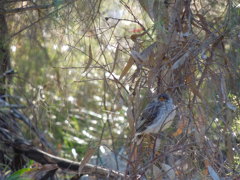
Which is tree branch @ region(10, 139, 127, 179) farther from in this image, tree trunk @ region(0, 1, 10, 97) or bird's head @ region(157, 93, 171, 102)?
bird's head @ region(157, 93, 171, 102)

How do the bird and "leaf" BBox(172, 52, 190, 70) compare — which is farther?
the bird

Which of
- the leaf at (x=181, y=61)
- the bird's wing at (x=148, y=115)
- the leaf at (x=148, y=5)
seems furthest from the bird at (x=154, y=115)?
the leaf at (x=148, y=5)

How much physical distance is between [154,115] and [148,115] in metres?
0.07

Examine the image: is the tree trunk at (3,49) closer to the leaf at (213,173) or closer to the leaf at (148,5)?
the leaf at (148,5)

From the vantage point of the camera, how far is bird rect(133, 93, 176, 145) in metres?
3.74

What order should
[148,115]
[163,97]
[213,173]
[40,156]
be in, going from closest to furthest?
[213,173], [163,97], [148,115], [40,156]

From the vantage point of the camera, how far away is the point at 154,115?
3949mm

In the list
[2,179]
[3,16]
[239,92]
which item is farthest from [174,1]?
[2,179]

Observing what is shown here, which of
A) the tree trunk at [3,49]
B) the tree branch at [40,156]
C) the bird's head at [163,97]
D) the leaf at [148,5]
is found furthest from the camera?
the tree branch at [40,156]

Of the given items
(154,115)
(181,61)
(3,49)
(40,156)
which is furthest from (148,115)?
(3,49)

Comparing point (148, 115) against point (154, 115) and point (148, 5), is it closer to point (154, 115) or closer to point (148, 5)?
point (154, 115)

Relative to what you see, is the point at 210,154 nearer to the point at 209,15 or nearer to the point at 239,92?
the point at 239,92

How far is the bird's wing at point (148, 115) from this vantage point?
3.83m

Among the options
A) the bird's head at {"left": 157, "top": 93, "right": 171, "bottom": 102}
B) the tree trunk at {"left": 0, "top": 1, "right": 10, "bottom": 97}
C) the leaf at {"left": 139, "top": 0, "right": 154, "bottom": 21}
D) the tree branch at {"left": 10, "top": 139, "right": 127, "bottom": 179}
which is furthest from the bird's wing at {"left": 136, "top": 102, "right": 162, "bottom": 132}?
the tree trunk at {"left": 0, "top": 1, "right": 10, "bottom": 97}
